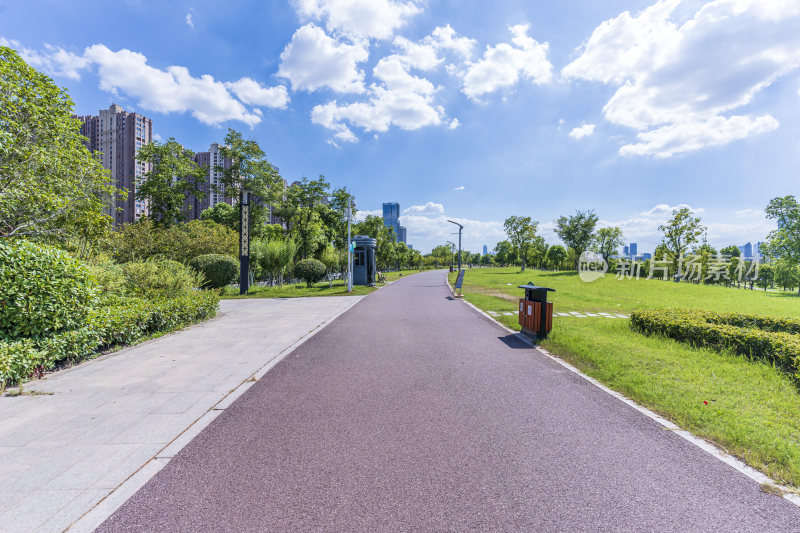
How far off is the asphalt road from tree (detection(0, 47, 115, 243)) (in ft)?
21.8

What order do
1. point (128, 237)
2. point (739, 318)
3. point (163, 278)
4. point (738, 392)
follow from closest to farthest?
point (738, 392) → point (739, 318) → point (163, 278) → point (128, 237)

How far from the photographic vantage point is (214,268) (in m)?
18.6

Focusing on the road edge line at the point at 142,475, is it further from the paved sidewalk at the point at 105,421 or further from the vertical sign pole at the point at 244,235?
the vertical sign pole at the point at 244,235

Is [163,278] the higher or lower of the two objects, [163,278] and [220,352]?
the higher

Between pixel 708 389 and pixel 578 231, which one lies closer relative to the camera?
pixel 708 389

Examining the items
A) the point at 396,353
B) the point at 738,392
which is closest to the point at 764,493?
the point at 738,392

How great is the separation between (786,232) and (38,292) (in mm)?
51340

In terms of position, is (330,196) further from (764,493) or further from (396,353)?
(764,493)

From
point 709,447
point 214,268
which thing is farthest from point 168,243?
point 709,447

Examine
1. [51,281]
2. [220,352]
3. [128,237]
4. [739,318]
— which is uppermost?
[128,237]

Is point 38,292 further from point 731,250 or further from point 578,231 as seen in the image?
point 731,250

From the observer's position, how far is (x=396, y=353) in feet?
22.1

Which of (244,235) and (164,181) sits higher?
(164,181)

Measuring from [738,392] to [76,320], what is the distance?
34.8 ft
